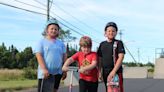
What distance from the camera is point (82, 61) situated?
745cm

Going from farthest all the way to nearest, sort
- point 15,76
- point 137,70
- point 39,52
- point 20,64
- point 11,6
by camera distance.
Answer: point 20,64
point 15,76
point 137,70
point 11,6
point 39,52

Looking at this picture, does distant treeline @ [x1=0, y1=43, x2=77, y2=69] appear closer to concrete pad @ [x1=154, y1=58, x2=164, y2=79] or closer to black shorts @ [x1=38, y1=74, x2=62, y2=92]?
concrete pad @ [x1=154, y1=58, x2=164, y2=79]

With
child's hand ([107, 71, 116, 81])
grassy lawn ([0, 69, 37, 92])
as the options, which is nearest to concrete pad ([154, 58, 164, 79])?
grassy lawn ([0, 69, 37, 92])

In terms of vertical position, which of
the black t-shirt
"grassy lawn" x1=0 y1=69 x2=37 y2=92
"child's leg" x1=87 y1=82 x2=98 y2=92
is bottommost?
"grassy lawn" x1=0 y1=69 x2=37 y2=92

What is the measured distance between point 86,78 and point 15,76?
4580 centimetres

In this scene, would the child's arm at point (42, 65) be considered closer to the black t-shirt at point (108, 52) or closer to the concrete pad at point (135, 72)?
the black t-shirt at point (108, 52)

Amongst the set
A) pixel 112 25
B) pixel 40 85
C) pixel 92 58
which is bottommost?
pixel 40 85

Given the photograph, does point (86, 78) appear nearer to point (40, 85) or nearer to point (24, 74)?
point (40, 85)

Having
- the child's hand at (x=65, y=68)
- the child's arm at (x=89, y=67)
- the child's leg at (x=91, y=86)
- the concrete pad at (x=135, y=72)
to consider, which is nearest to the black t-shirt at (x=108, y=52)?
the child's arm at (x=89, y=67)

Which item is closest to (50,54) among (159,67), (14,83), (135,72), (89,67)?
(89,67)

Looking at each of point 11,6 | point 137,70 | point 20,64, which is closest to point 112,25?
point 11,6

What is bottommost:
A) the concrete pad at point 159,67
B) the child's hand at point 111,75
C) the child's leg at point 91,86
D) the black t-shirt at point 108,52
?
the child's leg at point 91,86

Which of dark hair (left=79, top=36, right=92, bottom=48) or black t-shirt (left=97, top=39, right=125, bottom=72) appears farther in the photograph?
dark hair (left=79, top=36, right=92, bottom=48)

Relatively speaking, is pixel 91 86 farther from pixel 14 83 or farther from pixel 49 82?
pixel 14 83
